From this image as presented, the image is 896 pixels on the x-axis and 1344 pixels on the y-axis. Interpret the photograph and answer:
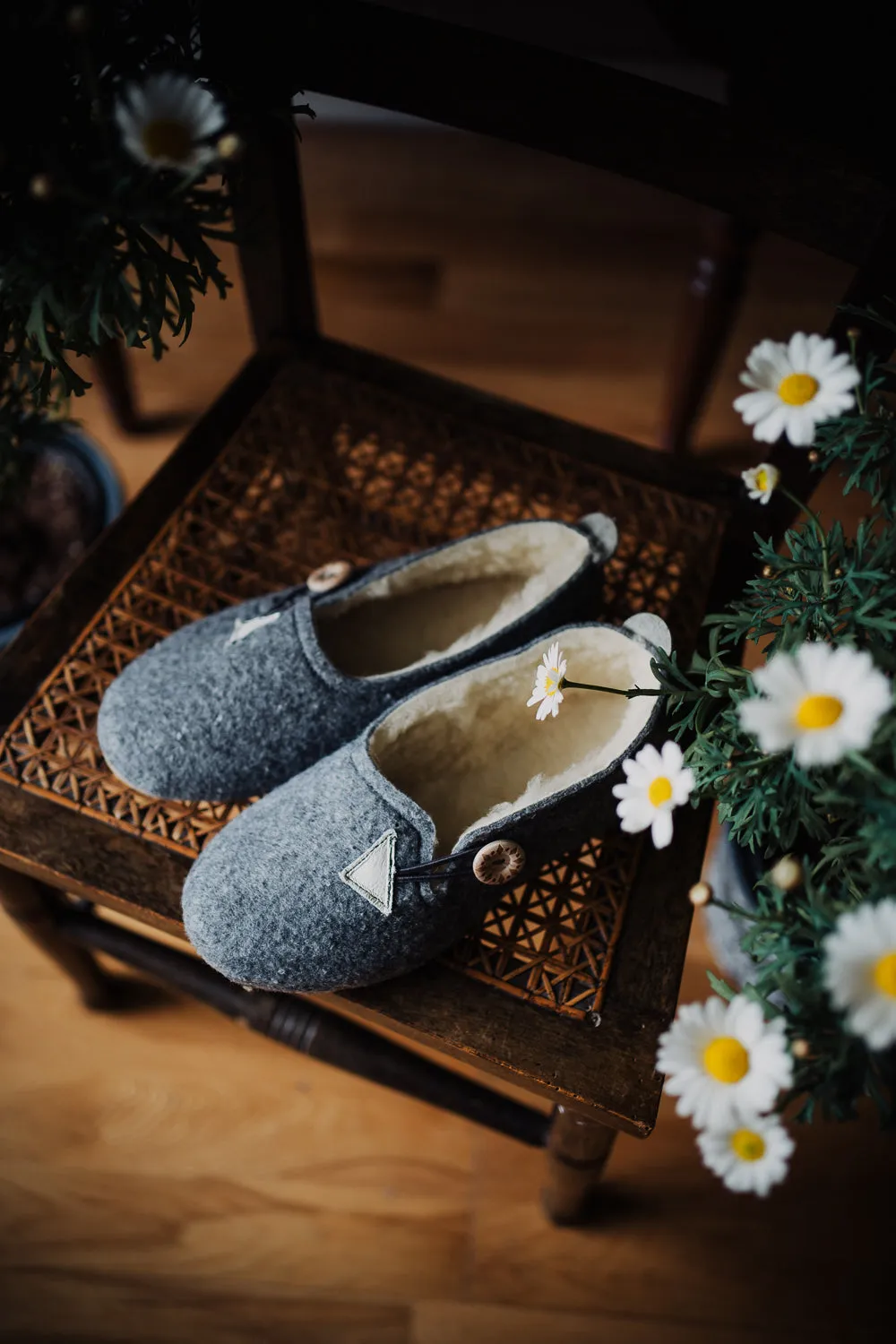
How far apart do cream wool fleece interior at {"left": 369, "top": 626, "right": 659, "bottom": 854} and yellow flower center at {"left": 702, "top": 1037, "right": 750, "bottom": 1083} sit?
202 mm

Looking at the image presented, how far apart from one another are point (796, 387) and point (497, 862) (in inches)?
12.1

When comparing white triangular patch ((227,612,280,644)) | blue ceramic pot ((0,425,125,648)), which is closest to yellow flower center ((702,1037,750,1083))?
white triangular patch ((227,612,280,644))


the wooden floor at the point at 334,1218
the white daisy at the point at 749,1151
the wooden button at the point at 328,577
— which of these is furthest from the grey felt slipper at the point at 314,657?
the wooden floor at the point at 334,1218

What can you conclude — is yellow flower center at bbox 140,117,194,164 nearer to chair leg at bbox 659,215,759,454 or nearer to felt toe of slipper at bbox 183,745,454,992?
felt toe of slipper at bbox 183,745,454,992

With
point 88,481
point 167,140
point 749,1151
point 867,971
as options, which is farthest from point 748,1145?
point 88,481

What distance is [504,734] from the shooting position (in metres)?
0.68

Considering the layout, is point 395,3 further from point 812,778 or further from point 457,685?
point 812,778

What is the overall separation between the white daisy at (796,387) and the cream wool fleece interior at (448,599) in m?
0.19

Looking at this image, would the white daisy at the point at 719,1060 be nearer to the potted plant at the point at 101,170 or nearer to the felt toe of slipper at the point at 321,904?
the felt toe of slipper at the point at 321,904

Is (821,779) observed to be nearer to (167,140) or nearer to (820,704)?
(820,704)

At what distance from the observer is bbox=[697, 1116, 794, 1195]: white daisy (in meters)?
0.42

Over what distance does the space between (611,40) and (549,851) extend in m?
1.16

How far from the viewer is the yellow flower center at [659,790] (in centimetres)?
49

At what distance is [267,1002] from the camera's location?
0.79 meters
